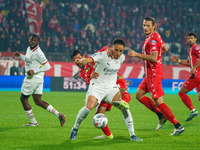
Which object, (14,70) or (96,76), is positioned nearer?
(96,76)

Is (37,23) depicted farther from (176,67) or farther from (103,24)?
(176,67)

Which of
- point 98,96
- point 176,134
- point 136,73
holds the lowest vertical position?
point 136,73

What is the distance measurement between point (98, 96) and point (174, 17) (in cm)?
2501

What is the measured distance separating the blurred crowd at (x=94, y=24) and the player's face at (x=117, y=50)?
50.9ft

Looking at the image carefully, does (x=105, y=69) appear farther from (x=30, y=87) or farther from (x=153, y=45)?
(x=30, y=87)

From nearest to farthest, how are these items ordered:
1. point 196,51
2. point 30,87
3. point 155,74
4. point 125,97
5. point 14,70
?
point 155,74 → point 125,97 → point 30,87 → point 196,51 → point 14,70

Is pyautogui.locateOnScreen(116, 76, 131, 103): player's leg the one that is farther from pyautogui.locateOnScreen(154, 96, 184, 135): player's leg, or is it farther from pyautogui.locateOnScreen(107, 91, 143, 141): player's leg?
pyautogui.locateOnScreen(107, 91, 143, 141): player's leg

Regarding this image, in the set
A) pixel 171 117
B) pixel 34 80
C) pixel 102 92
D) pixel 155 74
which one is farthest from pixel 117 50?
pixel 34 80

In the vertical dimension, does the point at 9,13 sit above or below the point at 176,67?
above

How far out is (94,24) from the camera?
27.6 m

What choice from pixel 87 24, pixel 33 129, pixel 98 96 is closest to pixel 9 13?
pixel 87 24

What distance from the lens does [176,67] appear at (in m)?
22.7

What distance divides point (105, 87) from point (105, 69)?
322mm

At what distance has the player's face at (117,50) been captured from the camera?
Result: 6348 mm
